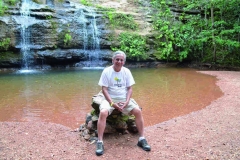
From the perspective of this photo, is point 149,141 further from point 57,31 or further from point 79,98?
point 57,31

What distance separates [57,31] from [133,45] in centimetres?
483

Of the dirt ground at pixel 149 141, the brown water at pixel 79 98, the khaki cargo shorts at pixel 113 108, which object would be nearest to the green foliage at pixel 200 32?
the brown water at pixel 79 98

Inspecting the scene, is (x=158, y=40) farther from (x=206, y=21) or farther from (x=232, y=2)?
(x=232, y=2)

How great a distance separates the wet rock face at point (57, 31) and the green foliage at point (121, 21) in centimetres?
65

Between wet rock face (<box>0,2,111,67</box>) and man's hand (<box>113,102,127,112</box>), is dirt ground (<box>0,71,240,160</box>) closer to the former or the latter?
man's hand (<box>113,102,127,112</box>)

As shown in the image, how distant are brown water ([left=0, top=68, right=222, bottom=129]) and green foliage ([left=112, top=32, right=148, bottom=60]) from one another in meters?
5.19

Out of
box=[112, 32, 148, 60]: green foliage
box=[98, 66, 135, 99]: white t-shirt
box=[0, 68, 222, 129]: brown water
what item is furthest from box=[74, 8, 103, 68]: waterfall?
box=[98, 66, 135, 99]: white t-shirt

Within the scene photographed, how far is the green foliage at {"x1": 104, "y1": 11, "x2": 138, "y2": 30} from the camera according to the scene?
16594 millimetres

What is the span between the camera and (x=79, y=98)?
25.2ft

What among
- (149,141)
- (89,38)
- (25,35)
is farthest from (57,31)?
(149,141)

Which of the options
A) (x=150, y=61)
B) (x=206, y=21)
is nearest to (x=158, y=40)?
(x=150, y=61)

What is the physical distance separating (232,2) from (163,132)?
38.7 feet

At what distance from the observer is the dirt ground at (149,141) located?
12.1ft

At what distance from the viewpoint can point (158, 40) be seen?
16766 mm
